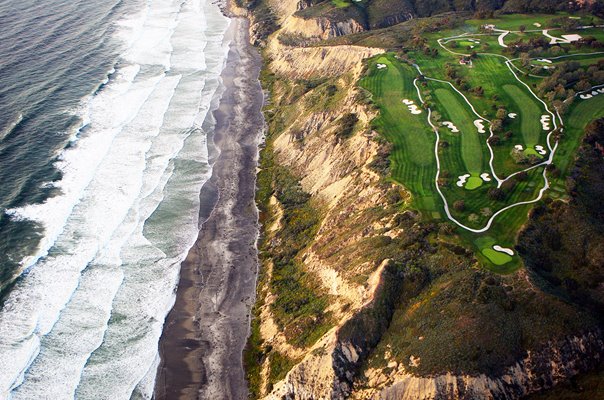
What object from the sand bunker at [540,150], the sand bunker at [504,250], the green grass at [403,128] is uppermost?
the green grass at [403,128]

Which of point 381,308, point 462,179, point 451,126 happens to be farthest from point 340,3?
point 381,308

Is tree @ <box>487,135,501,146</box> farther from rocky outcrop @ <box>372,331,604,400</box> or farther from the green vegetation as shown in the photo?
rocky outcrop @ <box>372,331,604,400</box>

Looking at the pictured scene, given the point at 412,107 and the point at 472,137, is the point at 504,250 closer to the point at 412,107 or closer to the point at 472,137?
the point at 472,137

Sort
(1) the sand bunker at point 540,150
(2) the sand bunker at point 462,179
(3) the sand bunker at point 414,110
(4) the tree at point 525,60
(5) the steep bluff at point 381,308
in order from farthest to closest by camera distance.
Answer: (4) the tree at point 525,60
(3) the sand bunker at point 414,110
(1) the sand bunker at point 540,150
(2) the sand bunker at point 462,179
(5) the steep bluff at point 381,308

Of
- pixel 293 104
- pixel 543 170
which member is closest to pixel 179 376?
pixel 543 170

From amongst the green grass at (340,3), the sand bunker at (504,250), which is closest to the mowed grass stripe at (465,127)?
the sand bunker at (504,250)

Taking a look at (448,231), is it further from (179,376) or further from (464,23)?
(464,23)

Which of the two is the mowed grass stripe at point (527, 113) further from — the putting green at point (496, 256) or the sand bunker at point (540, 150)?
the putting green at point (496, 256)
